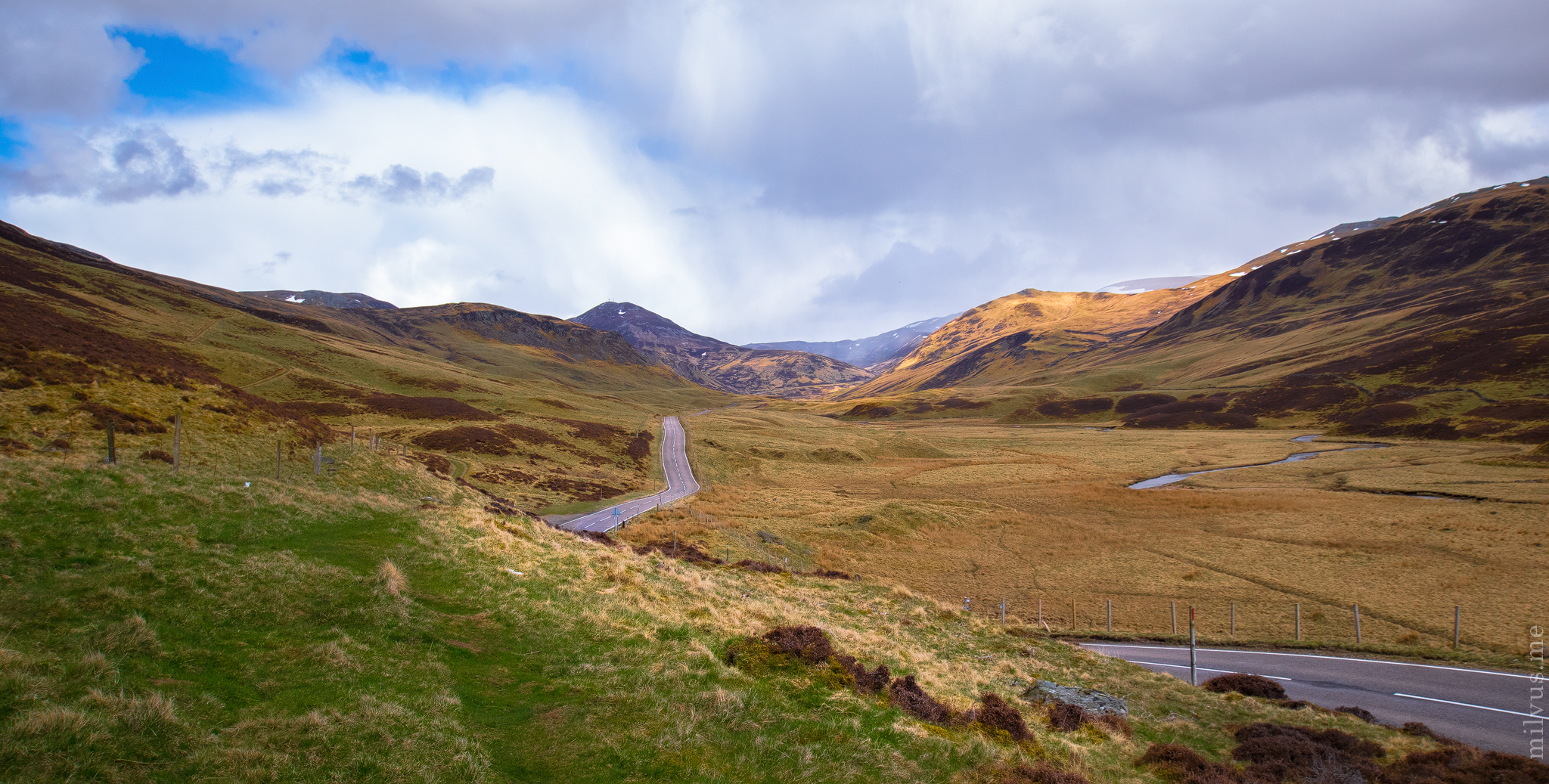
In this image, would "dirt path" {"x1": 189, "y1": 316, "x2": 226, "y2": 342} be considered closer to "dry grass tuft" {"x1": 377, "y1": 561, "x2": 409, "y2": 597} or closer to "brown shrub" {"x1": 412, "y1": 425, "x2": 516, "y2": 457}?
"brown shrub" {"x1": 412, "y1": 425, "x2": 516, "y2": 457}

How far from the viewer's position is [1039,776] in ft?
30.9

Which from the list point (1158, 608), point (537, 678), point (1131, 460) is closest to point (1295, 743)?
point (537, 678)

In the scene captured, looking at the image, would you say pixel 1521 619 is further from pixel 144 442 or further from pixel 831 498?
pixel 144 442

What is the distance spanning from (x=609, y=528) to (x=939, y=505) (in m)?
29.4

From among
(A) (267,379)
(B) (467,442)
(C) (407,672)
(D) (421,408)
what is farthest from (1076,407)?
(C) (407,672)

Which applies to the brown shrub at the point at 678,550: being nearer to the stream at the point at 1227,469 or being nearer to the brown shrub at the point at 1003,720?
the brown shrub at the point at 1003,720

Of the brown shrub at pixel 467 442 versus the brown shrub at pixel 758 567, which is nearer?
the brown shrub at pixel 758 567

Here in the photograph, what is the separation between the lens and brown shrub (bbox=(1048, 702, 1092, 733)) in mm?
13422

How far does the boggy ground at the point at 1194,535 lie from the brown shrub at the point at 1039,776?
21.3m

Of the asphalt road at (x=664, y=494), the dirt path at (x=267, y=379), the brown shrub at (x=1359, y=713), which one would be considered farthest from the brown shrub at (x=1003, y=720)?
the dirt path at (x=267, y=379)

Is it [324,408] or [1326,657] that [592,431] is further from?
[1326,657]

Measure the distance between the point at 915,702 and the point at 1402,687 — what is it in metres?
18.1

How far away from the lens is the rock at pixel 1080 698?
15430 mm

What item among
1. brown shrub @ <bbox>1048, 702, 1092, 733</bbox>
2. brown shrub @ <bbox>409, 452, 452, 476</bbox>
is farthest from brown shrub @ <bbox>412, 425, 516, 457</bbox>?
brown shrub @ <bbox>1048, 702, 1092, 733</bbox>
